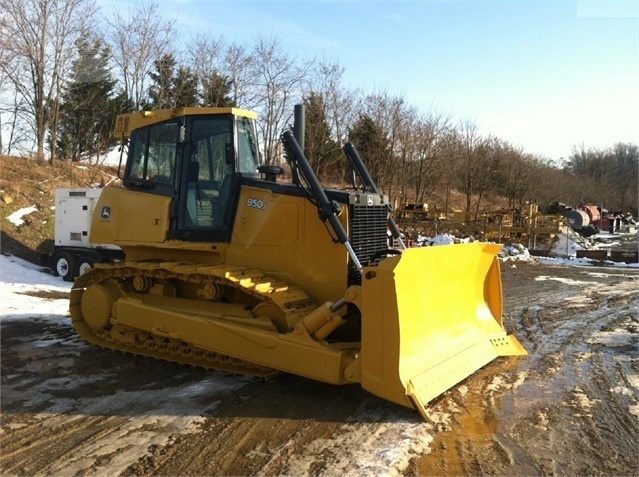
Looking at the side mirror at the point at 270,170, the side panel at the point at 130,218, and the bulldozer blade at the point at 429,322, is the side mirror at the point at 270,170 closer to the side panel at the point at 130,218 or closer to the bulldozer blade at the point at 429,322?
the side panel at the point at 130,218

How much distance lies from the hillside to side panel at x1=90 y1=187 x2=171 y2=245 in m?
9.00

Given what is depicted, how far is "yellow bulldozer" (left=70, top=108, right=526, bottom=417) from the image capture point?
15.7 ft

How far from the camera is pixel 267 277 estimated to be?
5.66m

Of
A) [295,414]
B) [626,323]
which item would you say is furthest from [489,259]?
[626,323]

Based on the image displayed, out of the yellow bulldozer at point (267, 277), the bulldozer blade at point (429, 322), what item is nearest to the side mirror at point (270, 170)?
the yellow bulldozer at point (267, 277)

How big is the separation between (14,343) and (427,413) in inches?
210

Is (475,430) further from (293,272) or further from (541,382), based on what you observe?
(293,272)

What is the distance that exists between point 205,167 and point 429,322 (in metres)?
2.97

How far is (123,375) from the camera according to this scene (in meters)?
5.70

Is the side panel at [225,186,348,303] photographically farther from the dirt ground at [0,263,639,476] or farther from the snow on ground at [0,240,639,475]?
the snow on ground at [0,240,639,475]

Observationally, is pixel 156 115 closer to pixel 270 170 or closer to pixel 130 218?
pixel 130 218

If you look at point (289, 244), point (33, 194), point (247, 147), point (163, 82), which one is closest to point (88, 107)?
point (163, 82)

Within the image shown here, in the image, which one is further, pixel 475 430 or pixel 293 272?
pixel 293 272

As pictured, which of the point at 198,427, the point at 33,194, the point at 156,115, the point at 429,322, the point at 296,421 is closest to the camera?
the point at 198,427
